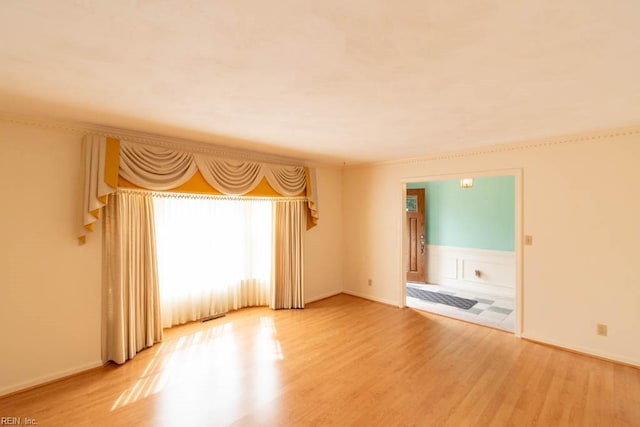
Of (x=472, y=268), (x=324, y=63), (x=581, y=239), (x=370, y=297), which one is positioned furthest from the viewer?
(x=472, y=268)

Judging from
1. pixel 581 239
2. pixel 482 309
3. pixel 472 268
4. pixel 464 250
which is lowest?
pixel 482 309

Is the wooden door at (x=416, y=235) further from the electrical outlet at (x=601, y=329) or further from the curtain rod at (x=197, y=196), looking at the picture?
the electrical outlet at (x=601, y=329)

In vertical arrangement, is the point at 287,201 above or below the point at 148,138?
below

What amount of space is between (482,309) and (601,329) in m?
1.74

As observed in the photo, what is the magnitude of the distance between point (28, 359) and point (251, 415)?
7.10 feet

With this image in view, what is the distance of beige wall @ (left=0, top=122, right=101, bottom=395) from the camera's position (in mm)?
2547

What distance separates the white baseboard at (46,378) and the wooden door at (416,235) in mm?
5795

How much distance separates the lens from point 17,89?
204 cm

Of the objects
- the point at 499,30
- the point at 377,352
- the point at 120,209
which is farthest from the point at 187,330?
the point at 499,30

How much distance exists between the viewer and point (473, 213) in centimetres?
597

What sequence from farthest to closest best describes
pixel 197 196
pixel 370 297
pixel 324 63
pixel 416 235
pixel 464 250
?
pixel 416 235, pixel 464 250, pixel 370 297, pixel 197 196, pixel 324 63

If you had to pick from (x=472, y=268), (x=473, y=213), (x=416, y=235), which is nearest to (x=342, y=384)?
(x=472, y=268)

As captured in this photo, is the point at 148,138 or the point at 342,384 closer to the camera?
the point at 342,384

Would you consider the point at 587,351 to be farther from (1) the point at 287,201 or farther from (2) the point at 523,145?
(1) the point at 287,201
